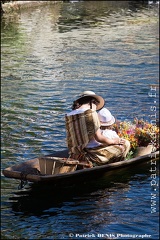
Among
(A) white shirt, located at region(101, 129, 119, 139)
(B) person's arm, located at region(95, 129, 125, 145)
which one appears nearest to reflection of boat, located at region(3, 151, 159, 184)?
(B) person's arm, located at region(95, 129, 125, 145)

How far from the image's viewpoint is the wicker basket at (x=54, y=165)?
38.9ft

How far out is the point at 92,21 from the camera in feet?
127

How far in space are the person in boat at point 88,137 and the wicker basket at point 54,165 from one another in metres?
0.45

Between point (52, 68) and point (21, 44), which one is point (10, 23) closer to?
point (21, 44)

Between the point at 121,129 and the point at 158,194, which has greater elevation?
the point at 121,129

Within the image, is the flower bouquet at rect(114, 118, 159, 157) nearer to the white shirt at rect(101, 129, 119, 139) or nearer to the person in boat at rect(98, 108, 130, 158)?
the person in boat at rect(98, 108, 130, 158)

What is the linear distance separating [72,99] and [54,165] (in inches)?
321

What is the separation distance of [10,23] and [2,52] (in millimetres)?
10243

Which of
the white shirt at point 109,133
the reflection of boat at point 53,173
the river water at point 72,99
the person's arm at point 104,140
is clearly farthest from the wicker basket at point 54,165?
the white shirt at point 109,133

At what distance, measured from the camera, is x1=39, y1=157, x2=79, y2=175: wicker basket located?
11.9 m

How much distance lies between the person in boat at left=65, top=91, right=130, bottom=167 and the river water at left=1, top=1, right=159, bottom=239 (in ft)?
1.36

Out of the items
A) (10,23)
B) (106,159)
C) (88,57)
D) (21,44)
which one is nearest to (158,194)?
(106,159)

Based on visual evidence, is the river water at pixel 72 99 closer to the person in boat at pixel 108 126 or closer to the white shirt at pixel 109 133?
the person in boat at pixel 108 126

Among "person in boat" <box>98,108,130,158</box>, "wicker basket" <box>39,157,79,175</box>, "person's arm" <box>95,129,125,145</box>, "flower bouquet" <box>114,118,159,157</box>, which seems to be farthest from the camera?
"flower bouquet" <box>114,118,159,157</box>
